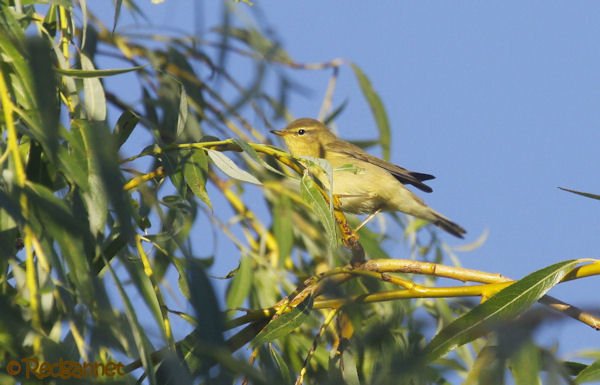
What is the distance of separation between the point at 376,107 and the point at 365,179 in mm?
599

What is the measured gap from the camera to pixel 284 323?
84.3 inches

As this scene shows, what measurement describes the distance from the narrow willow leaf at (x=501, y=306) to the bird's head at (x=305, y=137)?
9.17 feet

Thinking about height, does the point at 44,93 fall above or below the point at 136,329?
above

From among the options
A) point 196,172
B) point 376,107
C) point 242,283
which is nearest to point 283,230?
point 242,283

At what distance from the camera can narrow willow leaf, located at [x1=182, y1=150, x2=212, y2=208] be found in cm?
240

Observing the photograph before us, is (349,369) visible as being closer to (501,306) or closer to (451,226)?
(501,306)

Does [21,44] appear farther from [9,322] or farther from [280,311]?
[280,311]

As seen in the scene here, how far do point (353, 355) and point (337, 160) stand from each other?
2513mm

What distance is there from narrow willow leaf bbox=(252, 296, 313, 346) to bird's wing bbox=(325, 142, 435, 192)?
2109mm

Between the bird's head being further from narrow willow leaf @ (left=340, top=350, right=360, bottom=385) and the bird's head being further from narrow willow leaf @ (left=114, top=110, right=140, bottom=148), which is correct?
narrow willow leaf @ (left=340, top=350, right=360, bottom=385)

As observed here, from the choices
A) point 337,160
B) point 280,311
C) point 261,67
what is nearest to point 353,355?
point 280,311

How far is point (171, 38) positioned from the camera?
3.74m

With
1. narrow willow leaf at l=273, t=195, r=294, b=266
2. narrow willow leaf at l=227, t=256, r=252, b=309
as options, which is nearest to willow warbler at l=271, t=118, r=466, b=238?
narrow willow leaf at l=273, t=195, r=294, b=266

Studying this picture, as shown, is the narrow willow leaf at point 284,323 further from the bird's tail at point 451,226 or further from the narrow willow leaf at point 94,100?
the bird's tail at point 451,226
